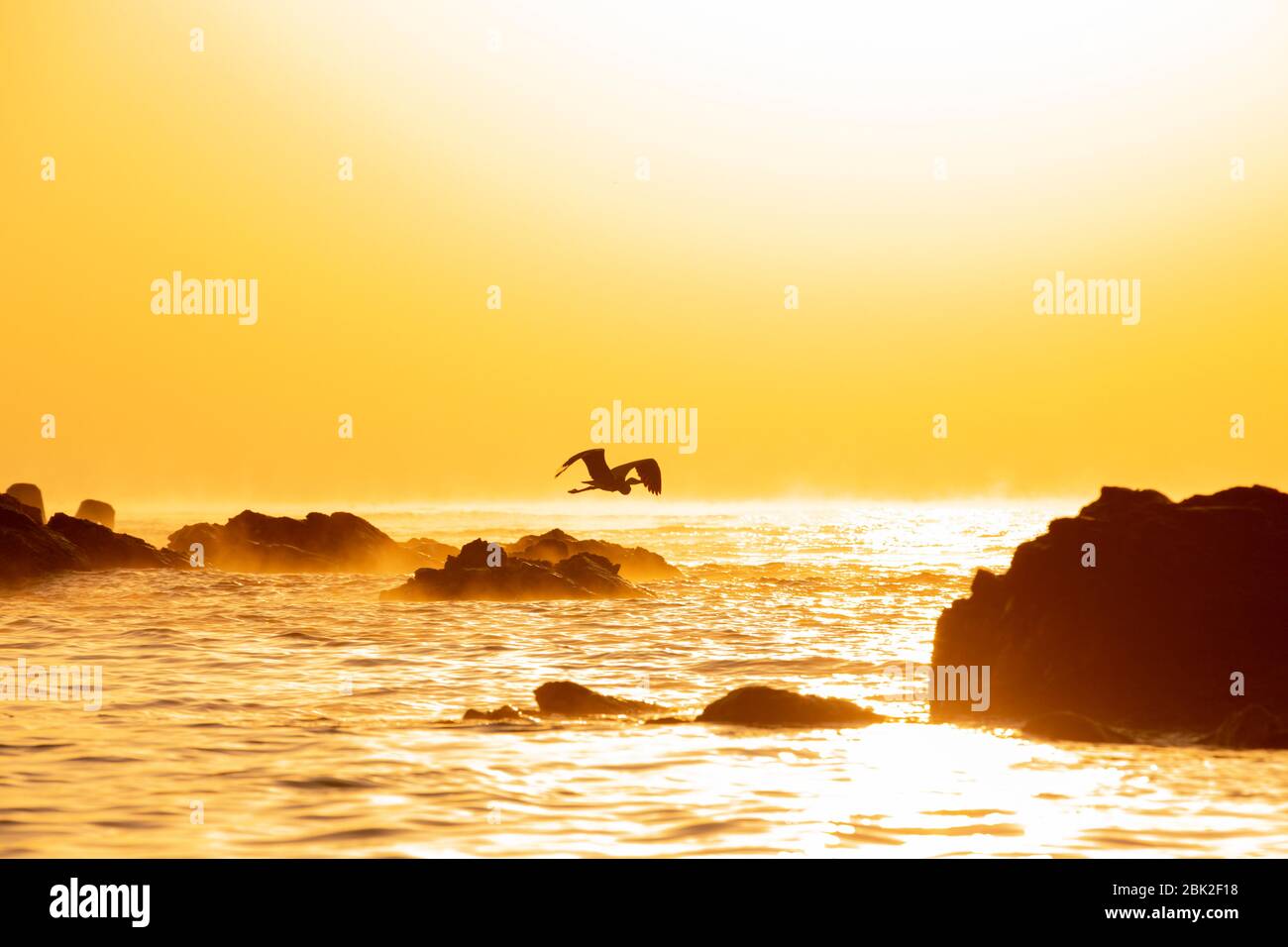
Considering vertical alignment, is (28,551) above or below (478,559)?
above

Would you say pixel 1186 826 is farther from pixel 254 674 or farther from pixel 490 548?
pixel 490 548

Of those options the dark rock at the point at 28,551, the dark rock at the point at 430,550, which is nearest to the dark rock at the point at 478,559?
the dark rock at the point at 28,551

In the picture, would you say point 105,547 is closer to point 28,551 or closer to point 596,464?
point 28,551

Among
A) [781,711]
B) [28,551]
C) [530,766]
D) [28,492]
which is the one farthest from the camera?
[28,492]

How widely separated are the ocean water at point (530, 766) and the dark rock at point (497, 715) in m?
0.41

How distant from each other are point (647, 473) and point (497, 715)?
17.2ft

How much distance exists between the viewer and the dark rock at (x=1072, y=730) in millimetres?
15711

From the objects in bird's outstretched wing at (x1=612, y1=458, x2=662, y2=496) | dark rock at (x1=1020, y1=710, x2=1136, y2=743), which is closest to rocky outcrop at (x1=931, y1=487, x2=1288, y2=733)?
dark rock at (x1=1020, y1=710, x2=1136, y2=743)

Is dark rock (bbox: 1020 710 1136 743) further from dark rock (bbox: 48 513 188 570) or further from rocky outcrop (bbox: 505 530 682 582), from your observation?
dark rock (bbox: 48 513 188 570)

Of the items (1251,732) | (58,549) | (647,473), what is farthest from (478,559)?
(1251,732)

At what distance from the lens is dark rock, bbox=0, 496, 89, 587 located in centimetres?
4178

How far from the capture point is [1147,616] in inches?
697

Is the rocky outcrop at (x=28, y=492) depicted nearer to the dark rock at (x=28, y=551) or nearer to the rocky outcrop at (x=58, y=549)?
the rocky outcrop at (x=58, y=549)

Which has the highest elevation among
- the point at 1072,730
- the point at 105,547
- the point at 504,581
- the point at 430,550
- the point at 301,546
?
the point at 105,547
